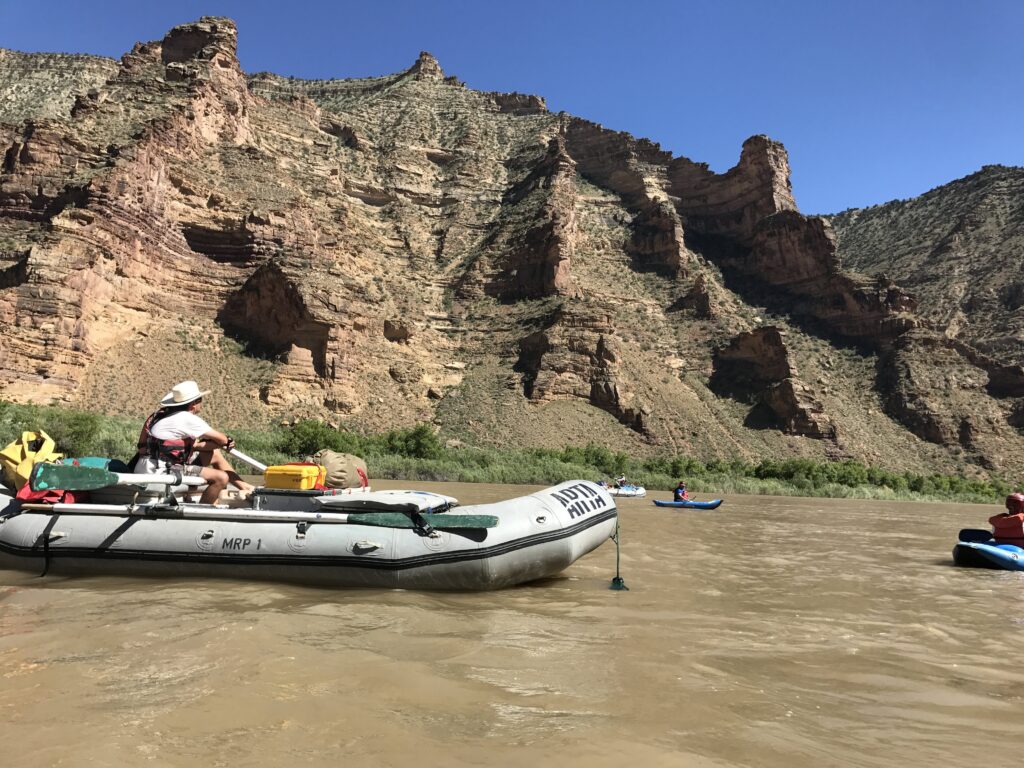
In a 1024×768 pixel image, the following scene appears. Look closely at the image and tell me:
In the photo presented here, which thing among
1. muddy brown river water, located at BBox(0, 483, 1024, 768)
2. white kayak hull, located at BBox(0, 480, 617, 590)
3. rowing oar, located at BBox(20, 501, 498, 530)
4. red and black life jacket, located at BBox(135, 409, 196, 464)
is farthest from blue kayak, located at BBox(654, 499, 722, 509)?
red and black life jacket, located at BBox(135, 409, 196, 464)

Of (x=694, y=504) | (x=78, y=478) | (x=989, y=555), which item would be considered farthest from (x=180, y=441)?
(x=694, y=504)

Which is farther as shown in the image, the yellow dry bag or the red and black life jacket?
the yellow dry bag

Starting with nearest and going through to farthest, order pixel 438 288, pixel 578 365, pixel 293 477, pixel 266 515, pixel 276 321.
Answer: pixel 266 515 < pixel 293 477 < pixel 276 321 < pixel 578 365 < pixel 438 288

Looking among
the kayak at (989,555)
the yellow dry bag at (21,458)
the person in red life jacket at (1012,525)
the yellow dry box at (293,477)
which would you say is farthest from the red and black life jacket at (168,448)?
the person in red life jacket at (1012,525)

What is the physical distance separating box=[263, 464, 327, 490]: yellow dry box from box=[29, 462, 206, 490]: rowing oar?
45.6 inches

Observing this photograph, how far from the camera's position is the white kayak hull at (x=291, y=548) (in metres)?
6.21

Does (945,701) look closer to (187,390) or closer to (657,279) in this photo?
(187,390)

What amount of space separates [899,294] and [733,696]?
70.5 m

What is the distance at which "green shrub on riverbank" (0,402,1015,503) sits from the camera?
2611 cm

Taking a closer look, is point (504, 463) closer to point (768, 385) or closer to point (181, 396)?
point (181, 396)

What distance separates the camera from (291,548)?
6234 millimetres

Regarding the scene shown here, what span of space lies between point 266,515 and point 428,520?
5.39 feet

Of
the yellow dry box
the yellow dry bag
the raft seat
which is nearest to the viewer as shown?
the raft seat

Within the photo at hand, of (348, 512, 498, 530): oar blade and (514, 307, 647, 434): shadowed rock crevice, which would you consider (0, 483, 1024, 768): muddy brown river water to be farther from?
(514, 307, 647, 434): shadowed rock crevice
